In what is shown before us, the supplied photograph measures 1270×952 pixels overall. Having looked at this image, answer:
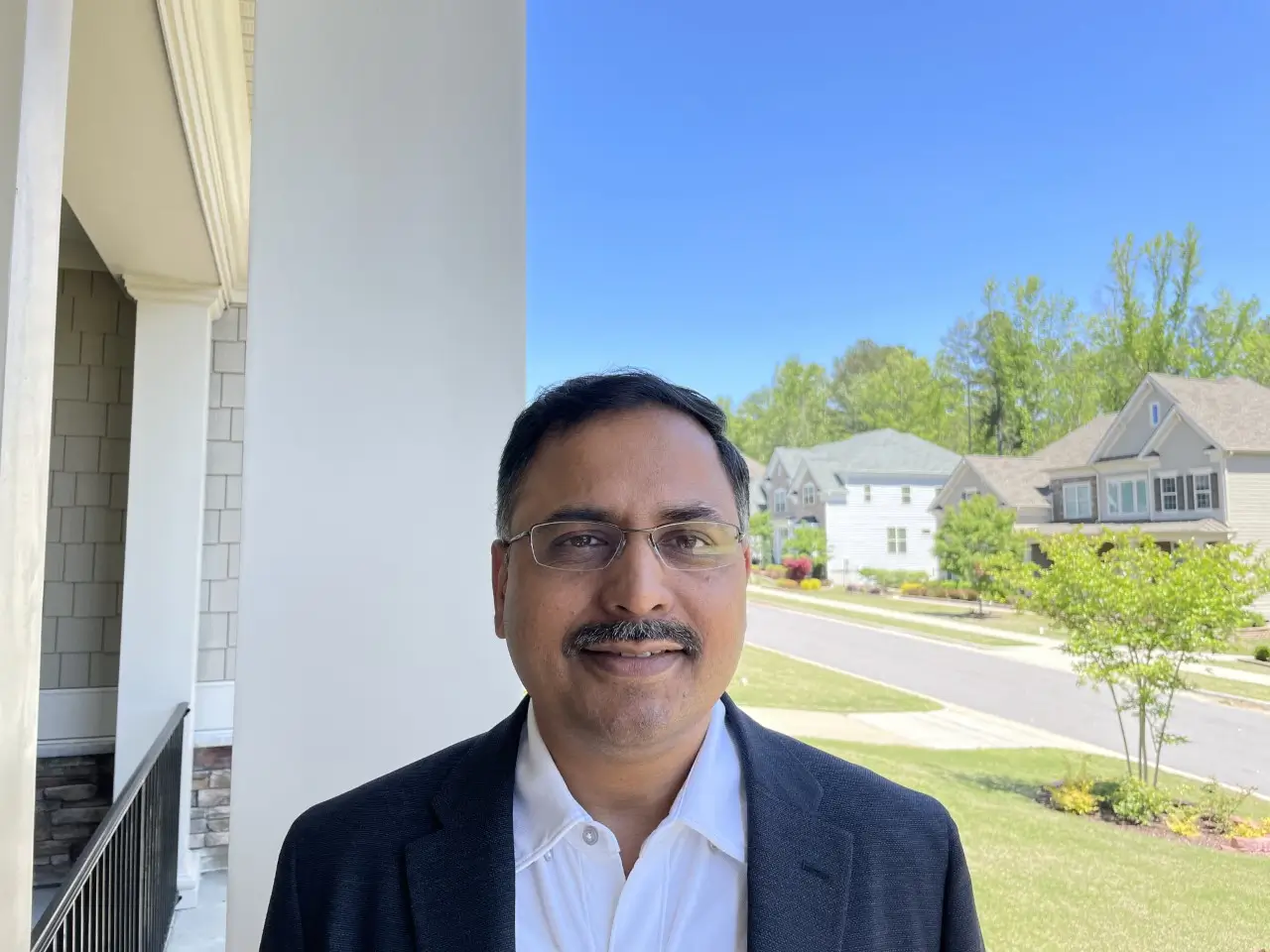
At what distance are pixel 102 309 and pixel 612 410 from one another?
13.2 ft

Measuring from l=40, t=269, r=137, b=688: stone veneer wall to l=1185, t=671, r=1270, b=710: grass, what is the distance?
4.67 meters

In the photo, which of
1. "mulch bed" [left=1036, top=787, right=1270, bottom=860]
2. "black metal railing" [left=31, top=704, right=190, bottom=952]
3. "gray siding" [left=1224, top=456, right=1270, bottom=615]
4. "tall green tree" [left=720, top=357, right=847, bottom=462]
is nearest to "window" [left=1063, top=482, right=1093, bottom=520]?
"gray siding" [left=1224, top=456, right=1270, bottom=615]

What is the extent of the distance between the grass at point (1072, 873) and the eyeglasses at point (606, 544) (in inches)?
124

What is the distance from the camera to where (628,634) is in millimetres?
691

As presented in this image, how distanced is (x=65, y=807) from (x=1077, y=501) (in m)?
4.72

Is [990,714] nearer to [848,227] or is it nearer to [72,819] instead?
[848,227]

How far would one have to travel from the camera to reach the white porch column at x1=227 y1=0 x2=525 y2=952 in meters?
1.19

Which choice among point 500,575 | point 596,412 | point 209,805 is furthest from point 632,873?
point 209,805

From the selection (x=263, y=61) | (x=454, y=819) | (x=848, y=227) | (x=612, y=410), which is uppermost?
(x=848, y=227)

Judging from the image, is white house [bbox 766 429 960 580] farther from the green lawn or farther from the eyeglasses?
the eyeglasses

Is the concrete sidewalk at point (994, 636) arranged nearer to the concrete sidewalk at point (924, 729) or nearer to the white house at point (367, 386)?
the concrete sidewalk at point (924, 729)

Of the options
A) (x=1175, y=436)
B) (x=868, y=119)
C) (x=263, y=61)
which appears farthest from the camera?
(x=868, y=119)

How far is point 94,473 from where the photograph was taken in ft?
12.4

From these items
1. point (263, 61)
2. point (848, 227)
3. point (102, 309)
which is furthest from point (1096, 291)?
A: point (102, 309)
